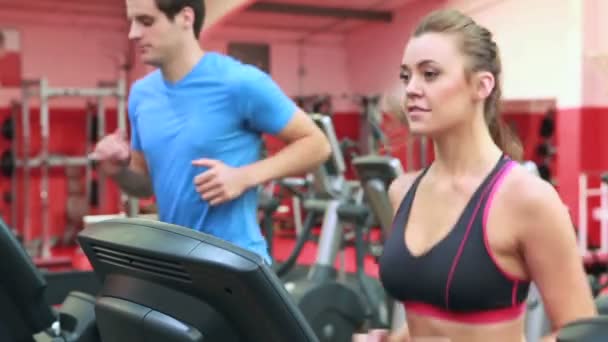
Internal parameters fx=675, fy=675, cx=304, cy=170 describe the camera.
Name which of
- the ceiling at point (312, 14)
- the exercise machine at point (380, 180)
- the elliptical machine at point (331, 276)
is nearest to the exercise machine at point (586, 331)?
the elliptical machine at point (331, 276)

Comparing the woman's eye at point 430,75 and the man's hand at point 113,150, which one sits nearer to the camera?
the woman's eye at point 430,75

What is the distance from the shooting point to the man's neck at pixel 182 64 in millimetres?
1694

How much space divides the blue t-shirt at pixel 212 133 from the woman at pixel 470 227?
45cm

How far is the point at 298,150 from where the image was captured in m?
1.71

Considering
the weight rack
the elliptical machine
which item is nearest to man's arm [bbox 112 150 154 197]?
the elliptical machine

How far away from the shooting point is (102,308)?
2.50 ft

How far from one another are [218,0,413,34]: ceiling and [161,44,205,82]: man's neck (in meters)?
6.95

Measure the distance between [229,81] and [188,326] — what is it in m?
1.06

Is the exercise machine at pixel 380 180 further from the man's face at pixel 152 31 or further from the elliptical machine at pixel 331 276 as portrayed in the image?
the man's face at pixel 152 31

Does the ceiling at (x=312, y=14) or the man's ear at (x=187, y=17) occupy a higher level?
the ceiling at (x=312, y=14)

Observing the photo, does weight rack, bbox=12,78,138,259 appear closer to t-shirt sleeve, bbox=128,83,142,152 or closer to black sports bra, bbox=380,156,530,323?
t-shirt sleeve, bbox=128,83,142,152

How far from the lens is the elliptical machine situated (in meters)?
3.64

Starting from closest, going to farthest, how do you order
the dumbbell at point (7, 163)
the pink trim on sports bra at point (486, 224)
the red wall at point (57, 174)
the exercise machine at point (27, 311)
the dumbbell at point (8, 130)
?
the exercise machine at point (27, 311) → the pink trim on sports bra at point (486, 224) → the dumbbell at point (7, 163) → the dumbbell at point (8, 130) → the red wall at point (57, 174)

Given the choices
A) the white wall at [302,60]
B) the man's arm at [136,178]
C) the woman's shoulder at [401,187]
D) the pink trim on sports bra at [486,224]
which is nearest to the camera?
the pink trim on sports bra at [486,224]
